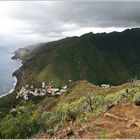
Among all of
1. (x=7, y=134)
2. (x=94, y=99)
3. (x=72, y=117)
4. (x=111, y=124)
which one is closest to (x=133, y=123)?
(x=111, y=124)

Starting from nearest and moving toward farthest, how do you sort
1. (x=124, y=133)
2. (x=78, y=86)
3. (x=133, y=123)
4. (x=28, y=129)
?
(x=124, y=133) < (x=133, y=123) < (x=28, y=129) < (x=78, y=86)

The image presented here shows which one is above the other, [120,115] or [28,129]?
[120,115]

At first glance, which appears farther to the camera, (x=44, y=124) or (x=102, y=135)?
(x=44, y=124)

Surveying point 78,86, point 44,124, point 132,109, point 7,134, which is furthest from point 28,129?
point 78,86

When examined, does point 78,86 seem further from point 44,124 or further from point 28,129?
point 44,124

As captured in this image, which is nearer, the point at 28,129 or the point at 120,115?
the point at 120,115

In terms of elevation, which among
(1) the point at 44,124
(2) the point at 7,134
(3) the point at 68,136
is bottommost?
(2) the point at 7,134

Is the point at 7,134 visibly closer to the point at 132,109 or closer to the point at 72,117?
the point at 72,117

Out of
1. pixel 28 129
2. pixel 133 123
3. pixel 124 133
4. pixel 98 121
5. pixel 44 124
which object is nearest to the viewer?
pixel 124 133

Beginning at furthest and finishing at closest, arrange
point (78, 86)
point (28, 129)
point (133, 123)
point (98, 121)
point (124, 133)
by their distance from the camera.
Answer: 1. point (78, 86)
2. point (28, 129)
3. point (98, 121)
4. point (133, 123)
5. point (124, 133)
